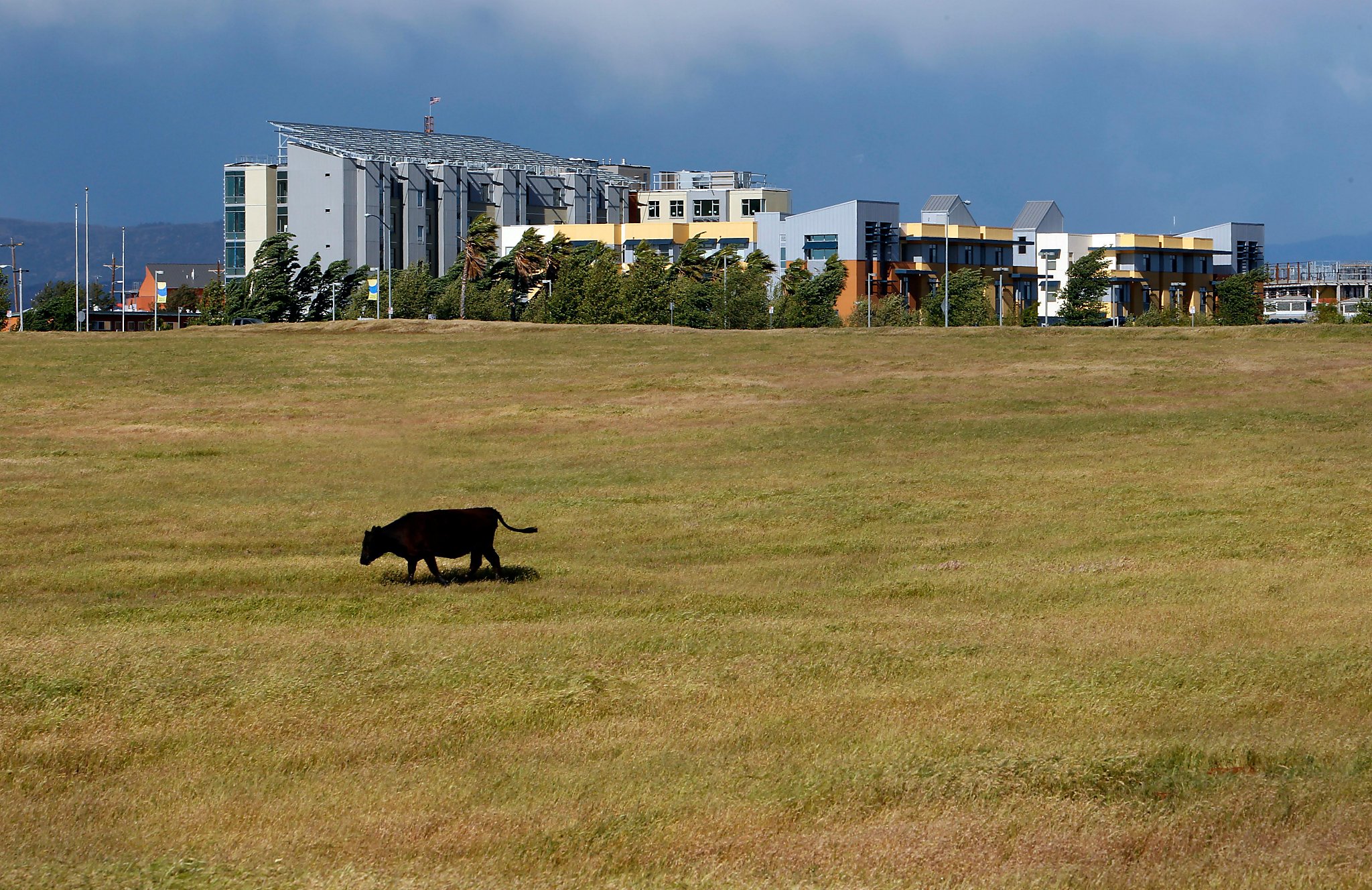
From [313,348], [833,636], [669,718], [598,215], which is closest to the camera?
[669,718]

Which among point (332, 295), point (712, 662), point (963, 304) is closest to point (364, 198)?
point (332, 295)

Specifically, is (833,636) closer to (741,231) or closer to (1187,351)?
(1187,351)

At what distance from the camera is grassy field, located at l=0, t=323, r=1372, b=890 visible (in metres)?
9.55

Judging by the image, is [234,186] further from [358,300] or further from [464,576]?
[464,576]

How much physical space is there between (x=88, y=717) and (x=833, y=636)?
794 cm

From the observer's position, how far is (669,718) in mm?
12773

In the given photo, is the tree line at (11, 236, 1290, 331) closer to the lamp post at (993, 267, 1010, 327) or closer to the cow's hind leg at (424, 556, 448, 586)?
the lamp post at (993, 267, 1010, 327)

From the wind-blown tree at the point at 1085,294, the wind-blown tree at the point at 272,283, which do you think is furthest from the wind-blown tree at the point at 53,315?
the wind-blown tree at the point at 1085,294

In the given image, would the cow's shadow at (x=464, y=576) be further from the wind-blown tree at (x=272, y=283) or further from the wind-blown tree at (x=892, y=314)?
the wind-blown tree at (x=272, y=283)

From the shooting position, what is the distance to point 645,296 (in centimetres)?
12144

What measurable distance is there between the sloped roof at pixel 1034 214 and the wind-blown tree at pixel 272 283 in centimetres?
9142

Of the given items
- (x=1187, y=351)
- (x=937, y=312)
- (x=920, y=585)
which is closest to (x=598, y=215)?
(x=937, y=312)

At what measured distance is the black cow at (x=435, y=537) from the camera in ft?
68.5

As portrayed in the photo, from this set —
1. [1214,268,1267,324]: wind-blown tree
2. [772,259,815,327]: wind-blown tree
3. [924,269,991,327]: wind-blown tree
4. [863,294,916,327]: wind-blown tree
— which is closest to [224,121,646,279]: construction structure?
[772,259,815,327]: wind-blown tree
